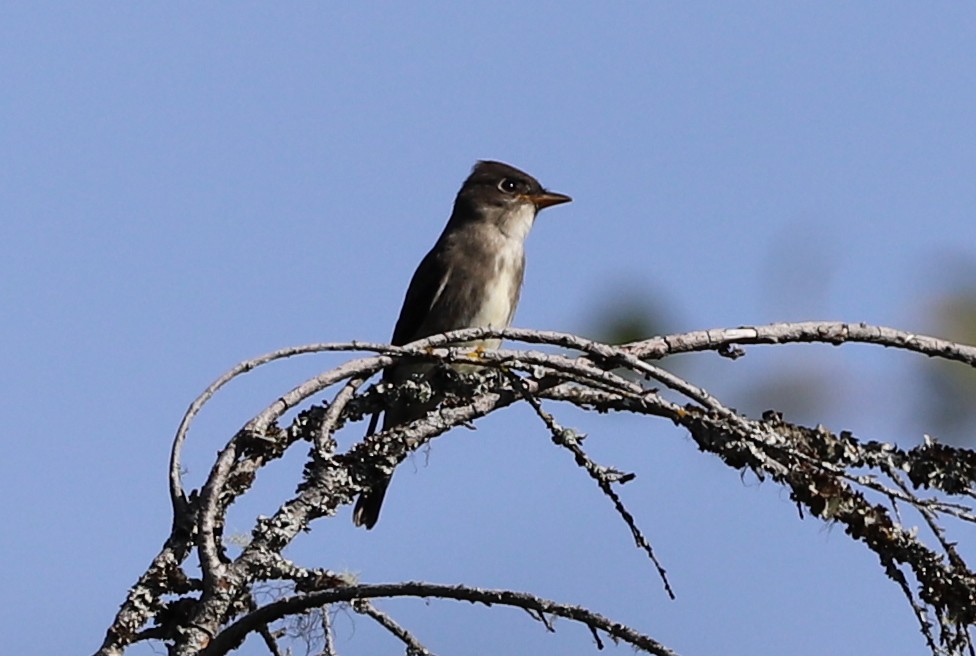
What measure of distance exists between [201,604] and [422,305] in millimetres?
4716

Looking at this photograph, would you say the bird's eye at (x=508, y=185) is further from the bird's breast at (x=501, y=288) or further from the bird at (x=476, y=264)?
the bird's breast at (x=501, y=288)

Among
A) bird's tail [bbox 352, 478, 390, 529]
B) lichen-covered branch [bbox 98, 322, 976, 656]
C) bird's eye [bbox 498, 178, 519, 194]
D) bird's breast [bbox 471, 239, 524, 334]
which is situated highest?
bird's eye [bbox 498, 178, 519, 194]

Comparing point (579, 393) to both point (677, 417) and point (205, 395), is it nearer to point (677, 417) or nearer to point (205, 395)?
point (677, 417)

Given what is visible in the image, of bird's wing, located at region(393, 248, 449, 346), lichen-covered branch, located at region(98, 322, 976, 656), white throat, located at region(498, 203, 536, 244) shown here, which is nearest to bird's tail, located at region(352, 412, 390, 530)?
bird's wing, located at region(393, 248, 449, 346)

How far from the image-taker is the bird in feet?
26.0

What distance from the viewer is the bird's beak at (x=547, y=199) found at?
8.51m

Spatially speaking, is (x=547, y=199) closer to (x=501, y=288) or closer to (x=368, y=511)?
(x=501, y=288)

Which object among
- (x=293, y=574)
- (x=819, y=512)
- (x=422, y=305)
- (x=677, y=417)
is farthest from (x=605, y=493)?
(x=422, y=305)

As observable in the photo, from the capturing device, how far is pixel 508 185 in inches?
339

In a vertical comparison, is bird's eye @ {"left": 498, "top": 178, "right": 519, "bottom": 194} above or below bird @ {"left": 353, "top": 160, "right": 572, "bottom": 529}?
above

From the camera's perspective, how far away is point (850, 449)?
369 cm

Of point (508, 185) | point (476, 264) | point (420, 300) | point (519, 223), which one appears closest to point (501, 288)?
point (476, 264)

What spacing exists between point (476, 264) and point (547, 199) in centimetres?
68

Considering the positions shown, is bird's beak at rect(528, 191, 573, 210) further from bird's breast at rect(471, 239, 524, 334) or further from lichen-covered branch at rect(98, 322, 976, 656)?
lichen-covered branch at rect(98, 322, 976, 656)
